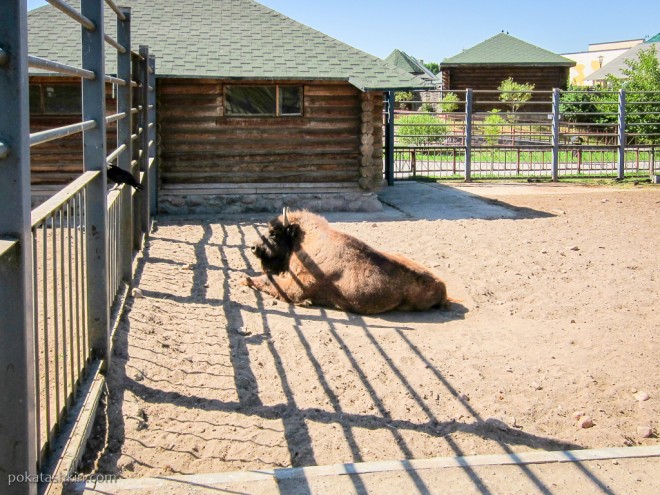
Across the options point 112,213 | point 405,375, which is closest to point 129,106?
point 112,213

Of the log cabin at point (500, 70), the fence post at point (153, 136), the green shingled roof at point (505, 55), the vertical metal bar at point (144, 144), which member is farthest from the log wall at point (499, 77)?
the vertical metal bar at point (144, 144)

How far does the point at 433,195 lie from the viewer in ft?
57.0

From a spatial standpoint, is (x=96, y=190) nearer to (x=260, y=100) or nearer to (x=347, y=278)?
(x=347, y=278)

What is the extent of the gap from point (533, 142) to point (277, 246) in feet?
62.1

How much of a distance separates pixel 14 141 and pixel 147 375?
2.74 meters

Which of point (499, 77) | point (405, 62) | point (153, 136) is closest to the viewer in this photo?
point (153, 136)

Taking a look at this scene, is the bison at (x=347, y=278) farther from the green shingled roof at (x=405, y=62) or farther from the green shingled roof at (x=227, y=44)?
the green shingled roof at (x=405, y=62)

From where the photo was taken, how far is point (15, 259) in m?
2.98

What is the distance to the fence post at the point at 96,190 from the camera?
203 inches

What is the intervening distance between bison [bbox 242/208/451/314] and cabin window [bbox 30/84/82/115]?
761cm

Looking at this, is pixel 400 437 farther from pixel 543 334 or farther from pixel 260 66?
pixel 260 66

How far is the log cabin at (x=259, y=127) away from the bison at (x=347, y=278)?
277 inches

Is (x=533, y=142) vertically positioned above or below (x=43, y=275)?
above

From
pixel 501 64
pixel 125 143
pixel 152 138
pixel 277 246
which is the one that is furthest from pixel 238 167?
pixel 501 64
